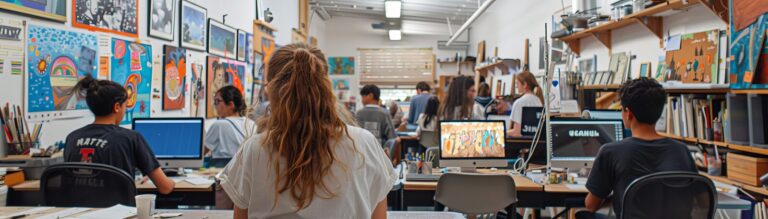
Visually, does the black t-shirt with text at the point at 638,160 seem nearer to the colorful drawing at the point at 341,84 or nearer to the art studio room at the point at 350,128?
the art studio room at the point at 350,128

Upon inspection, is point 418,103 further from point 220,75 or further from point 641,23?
point 641,23

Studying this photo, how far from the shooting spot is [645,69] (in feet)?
14.3

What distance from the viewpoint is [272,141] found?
4.71ft

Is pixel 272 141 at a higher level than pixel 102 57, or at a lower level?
lower

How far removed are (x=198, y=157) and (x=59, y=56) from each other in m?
1.05

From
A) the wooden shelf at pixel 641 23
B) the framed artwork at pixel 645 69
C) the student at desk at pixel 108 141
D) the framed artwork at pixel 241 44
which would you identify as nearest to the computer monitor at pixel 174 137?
the student at desk at pixel 108 141

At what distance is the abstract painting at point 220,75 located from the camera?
564cm

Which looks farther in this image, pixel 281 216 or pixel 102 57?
pixel 102 57

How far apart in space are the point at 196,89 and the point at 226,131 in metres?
1.67

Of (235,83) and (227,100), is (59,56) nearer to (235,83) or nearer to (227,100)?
(227,100)

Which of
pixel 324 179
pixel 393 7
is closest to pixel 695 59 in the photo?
pixel 324 179

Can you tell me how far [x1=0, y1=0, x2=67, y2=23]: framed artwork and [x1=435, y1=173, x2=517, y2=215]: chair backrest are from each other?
99.7 inches


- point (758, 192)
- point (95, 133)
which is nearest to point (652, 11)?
point (758, 192)

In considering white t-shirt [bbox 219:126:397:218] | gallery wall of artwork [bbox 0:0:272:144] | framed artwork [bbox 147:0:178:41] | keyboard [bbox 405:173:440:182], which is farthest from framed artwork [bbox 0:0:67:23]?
keyboard [bbox 405:173:440:182]
